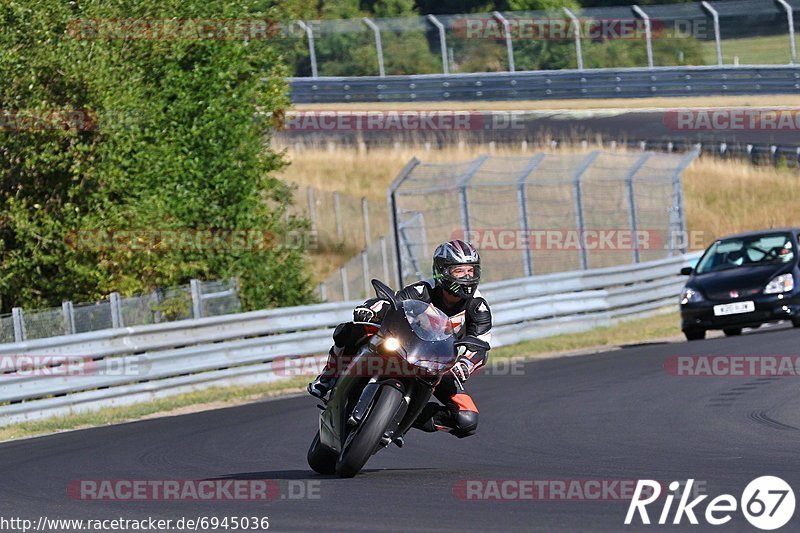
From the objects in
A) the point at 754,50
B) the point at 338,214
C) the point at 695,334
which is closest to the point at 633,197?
the point at 695,334

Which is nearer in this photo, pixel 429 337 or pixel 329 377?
pixel 429 337

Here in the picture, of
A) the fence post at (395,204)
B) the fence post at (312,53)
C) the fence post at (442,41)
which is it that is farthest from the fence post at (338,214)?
the fence post at (312,53)

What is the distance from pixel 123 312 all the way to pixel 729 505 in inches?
485

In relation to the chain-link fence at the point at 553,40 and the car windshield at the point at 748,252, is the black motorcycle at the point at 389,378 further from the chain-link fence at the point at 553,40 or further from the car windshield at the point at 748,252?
the chain-link fence at the point at 553,40

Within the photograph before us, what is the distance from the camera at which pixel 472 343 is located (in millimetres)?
8820

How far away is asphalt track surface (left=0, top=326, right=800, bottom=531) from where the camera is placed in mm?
7457

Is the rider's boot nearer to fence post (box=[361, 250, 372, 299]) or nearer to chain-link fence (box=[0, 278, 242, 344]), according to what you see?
chain-link fence (box=[0, 278, 242, 344])

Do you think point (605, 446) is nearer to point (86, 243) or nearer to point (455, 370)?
point (455, 370)

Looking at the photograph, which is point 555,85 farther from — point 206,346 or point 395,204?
point 206,346

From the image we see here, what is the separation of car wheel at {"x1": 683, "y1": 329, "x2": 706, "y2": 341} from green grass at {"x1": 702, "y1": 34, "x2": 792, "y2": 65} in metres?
21.8

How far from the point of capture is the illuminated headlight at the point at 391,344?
8531 mm

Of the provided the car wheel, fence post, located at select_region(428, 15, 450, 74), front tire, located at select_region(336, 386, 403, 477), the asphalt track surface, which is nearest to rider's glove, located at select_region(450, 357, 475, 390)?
front tire, located at select_region(336, 386, 403, 477)

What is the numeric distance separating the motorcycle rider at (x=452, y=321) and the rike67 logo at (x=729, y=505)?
1724 mm

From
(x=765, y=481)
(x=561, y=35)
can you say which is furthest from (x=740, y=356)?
(x=561, y=35)
